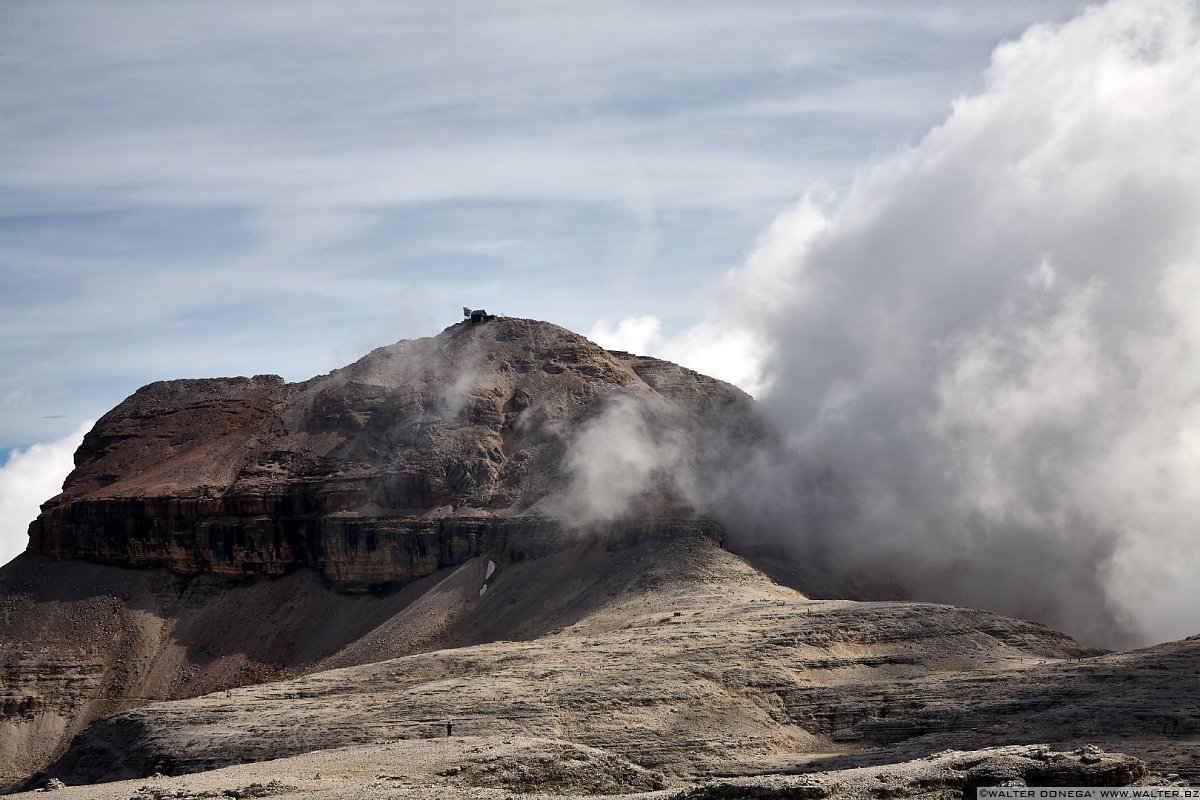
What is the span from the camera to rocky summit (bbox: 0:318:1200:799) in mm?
54344

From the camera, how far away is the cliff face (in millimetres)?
100688

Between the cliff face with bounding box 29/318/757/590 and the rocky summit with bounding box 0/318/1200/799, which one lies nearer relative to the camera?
the rocky summit with bounding box 0/318/1200/799

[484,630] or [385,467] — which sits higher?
[385,467]

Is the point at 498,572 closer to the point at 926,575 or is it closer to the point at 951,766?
the point at 926,575

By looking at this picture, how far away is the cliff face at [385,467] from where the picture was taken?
101 metres

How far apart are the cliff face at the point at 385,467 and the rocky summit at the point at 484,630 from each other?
204mm

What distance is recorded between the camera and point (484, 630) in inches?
3479

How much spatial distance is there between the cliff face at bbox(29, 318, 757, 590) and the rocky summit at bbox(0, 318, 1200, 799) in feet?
0.67

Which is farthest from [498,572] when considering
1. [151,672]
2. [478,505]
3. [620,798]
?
[620,798]

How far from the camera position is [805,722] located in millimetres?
61344

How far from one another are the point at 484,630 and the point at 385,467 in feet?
63.6

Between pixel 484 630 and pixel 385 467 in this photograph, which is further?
pixel 385 467

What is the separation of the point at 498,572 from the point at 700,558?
14287 mm

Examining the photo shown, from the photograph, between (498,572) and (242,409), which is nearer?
(498,572)
